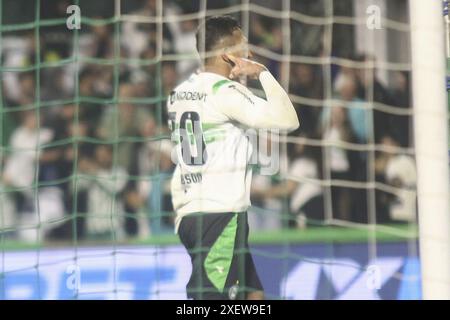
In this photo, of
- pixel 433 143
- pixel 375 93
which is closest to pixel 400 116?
pixel 375 93

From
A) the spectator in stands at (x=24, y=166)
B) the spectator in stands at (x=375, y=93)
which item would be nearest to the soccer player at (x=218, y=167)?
the spectator in stands at (x=375, y=93)

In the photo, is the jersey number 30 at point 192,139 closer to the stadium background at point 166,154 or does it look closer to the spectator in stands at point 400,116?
the stadium background at point 166,154

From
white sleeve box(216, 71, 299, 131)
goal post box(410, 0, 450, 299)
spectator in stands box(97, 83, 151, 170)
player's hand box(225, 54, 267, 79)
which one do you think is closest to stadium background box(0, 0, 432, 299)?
spectator in stands box(97, 83, 151, 170)

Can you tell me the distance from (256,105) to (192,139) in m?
0.22

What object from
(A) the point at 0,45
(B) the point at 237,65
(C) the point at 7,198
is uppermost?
(A) the point at 0,45

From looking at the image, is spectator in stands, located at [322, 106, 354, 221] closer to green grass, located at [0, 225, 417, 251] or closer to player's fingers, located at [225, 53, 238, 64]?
green grass, located at [0, 225, 417, 251]

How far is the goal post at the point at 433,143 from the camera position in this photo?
2143 mm

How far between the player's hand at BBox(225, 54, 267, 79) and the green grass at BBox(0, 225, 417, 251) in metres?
0.68

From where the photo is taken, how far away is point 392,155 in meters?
3.38

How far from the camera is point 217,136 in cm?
275
